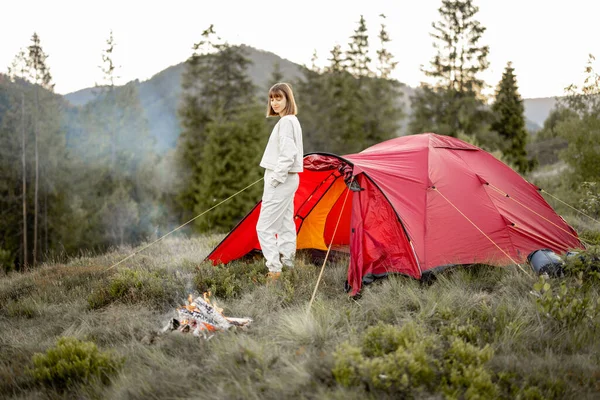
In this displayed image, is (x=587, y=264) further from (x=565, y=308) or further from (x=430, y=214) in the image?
(x=430, y=214)

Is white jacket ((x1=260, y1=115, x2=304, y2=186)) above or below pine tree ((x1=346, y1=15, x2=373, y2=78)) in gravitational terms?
below

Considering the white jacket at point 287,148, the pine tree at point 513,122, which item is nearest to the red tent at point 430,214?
the white jacket at point 287,148

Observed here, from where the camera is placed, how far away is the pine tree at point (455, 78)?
27828 millimetres

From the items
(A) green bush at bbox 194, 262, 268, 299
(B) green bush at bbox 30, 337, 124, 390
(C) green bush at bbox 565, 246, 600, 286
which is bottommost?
(B) green bush at bbox 30, 337, 124, 390

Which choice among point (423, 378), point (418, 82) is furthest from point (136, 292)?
point (418, 82)

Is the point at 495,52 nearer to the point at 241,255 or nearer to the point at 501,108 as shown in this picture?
the point at 501,108

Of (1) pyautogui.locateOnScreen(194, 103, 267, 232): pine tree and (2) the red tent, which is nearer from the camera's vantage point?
(2) the red tent

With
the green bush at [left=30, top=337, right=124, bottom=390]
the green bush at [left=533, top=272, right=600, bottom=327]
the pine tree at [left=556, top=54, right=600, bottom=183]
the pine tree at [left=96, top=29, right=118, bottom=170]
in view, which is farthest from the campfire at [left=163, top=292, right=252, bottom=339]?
the pine tree at [left=96, top=29, right=118, bottom=170]

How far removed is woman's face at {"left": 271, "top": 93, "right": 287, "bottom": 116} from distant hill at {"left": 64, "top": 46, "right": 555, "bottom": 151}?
54.4 feet

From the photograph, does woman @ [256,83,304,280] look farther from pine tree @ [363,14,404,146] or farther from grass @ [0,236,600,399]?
pine tree @ [363,14,404,146]

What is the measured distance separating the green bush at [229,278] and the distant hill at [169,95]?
16.8 m

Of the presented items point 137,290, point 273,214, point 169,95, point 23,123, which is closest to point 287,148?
point 273,214

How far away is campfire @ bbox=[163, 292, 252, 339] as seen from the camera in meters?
4.18

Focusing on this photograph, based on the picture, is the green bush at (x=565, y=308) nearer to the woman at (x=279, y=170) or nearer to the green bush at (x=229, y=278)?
the woman at (x=279, y=170)
